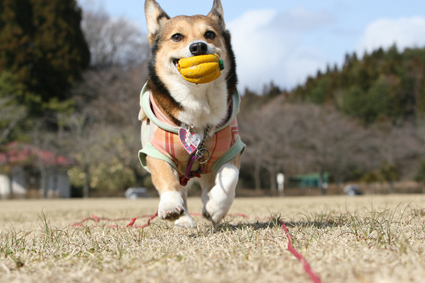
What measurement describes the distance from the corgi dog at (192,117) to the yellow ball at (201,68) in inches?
3.2

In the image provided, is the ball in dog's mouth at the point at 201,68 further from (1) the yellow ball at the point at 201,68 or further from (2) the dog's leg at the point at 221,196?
(2) the dog's leg at the point at 221,196

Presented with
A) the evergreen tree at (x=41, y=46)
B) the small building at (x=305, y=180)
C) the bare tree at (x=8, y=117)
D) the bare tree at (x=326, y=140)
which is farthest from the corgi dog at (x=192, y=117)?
the small building at (x=305, y=180)

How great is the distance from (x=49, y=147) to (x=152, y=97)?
27.2 metres

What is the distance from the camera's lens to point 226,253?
202cm

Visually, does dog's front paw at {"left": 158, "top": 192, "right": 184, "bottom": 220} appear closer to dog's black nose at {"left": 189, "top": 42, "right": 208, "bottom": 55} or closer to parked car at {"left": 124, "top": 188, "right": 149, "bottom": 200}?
dog's black nose at {"left": 189, "top": 42, "right": 208, "bottom": 55}

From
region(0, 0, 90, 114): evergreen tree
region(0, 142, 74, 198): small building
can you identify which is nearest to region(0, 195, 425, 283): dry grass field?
region(0, 142, 74, 198): small building

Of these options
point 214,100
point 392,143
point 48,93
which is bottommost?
point 392,143

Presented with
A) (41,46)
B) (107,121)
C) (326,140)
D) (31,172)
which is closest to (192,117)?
(107,121)

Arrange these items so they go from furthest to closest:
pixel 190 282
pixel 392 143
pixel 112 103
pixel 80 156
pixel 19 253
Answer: pixel 392 143 → pixel 112 103 → pixel 80 156 → pixel 19 253 → pixel 190 282

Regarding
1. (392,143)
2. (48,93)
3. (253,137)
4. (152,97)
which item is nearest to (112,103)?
(48,93)

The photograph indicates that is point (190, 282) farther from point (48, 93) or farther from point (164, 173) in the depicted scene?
point (48, 93)

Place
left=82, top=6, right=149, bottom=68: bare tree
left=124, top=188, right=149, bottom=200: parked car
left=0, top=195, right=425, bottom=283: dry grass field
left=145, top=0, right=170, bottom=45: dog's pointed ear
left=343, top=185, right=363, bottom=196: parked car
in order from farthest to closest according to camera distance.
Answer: left=82, top=6, right=149, bottom=68: bare tree
left=343, top=185, right=363, bottom=196: parked car
left=124, top=188, right=149, bottom=200: parked car
left=145, top=0, right=170, bottom=45: dog's pointed ear
left=0, top=195, right=425, bottom=283: dry grass field

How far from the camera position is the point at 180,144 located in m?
3.04

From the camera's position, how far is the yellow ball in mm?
2824
